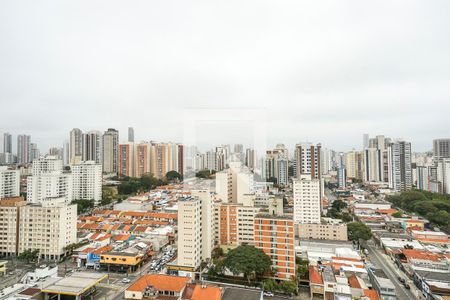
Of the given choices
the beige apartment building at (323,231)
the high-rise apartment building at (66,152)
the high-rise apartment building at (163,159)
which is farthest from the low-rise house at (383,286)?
the high-rise apartment building at (66,152)

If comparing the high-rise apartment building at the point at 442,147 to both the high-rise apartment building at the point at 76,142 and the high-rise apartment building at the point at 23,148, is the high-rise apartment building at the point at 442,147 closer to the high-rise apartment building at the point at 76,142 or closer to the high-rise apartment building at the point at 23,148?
the high-rise apartment building at the point at 76,142

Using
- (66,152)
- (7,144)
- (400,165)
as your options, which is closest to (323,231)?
(400,165)

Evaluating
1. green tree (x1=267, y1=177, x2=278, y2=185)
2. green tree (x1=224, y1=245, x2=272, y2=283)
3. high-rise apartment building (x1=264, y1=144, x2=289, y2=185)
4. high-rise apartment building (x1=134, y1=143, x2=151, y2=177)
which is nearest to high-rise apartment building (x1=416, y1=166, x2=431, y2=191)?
high-rise apartment building (x1=264, y1=144, x2=289, y2=185)

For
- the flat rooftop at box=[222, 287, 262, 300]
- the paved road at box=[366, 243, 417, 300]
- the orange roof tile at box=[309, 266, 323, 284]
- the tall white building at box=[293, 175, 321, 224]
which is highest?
the tall white building at box=[293, 175, 321, 224]

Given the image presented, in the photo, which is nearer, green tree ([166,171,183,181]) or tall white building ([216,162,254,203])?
tall white building ([216,162,254,203])

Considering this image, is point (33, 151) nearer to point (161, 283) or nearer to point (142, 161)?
point (142, 161)

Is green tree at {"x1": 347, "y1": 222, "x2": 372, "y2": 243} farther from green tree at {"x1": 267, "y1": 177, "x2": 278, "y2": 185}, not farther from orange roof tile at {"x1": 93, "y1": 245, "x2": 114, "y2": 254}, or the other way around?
green tree at {"x1": 267, "y1": 177, "x2": 278, "y2": 185}

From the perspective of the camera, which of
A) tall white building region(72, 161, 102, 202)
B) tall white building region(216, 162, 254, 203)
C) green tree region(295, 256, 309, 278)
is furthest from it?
tall white building region(72, 161, 102, 202)
